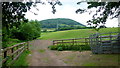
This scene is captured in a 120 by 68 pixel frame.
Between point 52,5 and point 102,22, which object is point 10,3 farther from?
point 102,22

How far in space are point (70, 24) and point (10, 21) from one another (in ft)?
125

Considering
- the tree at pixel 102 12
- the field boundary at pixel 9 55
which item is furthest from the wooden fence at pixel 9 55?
the tree at pixel 102 12

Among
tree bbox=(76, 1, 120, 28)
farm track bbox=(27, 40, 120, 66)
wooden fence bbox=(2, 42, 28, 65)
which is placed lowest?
farm track bbox=(27, 40, 120, 66)

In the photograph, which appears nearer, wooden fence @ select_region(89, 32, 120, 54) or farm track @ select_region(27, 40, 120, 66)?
farm track @ select_region(27, 40, 120, 66)

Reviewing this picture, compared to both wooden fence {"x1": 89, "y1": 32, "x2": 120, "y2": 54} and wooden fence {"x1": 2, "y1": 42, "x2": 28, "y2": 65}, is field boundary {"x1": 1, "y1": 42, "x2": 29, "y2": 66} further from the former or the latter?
wooden fence {"x1": 89, "y1": 32, "x2": 120, "y2": 54}

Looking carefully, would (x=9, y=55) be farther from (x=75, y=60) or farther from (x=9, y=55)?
(x=75, y=60)

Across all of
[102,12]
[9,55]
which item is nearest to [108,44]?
[102,12]

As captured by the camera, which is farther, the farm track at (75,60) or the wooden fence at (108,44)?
the wooden fence at (108,44)

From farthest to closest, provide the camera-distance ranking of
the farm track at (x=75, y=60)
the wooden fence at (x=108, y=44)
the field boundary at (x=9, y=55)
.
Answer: the wooden fence at (x=108, y=44) < the farm track at (x=75, y=60) < the field boundary at (x=9, y=55)

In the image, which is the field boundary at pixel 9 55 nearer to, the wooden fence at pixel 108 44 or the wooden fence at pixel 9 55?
the wooden fence at pixel 9 55

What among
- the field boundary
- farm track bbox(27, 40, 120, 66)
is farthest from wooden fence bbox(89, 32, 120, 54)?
the field boundary

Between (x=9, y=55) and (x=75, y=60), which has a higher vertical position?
(x=9, y=55)

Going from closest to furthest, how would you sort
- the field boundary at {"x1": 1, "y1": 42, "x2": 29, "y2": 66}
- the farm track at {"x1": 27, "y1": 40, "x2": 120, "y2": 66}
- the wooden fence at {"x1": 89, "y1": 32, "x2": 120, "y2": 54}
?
1. the field boundary at {"x1": 1, "y1": 42, "x2": 29, "y2": 66}
2. the farm track at {"x1": 27, "y1": 40, "x2": 120, "y2": 66}
3. the wooden fence at {"x1": 89, "y1": 32, "x2": 120, "y2": 54}

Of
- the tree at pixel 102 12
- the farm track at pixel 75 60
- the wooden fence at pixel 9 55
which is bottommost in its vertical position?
the farm track at pixel 75 60
